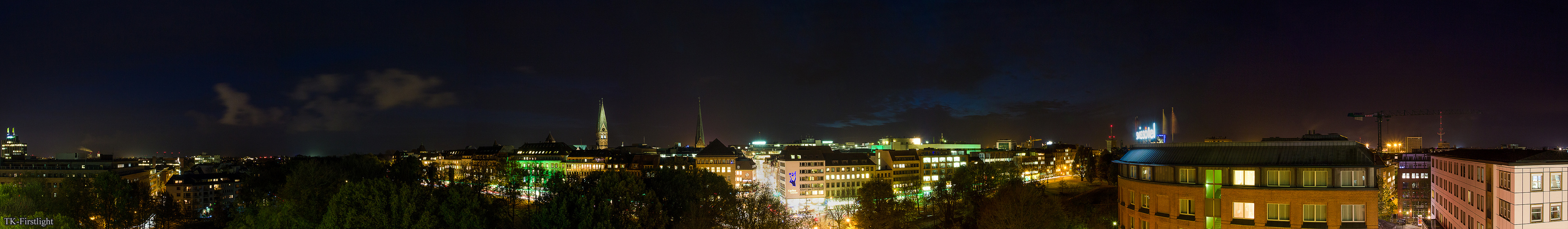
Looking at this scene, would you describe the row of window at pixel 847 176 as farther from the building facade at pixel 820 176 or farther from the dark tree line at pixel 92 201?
the dark tree line at pixel 92 201

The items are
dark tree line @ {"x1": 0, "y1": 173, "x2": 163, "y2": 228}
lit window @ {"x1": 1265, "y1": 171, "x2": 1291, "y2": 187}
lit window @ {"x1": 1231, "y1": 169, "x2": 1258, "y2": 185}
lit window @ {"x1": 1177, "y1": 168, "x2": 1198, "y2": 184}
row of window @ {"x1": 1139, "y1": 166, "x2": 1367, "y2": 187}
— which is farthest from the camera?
dark tree line @ {"x1": 0, "y1": 173, "x2": 163, "y2": 228}

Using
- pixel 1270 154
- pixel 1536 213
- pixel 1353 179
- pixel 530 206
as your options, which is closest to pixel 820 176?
pixel 530 206

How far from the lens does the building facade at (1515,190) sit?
36.0 meters

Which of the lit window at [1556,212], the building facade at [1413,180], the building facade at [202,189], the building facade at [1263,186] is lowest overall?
the building facade at [202,189]

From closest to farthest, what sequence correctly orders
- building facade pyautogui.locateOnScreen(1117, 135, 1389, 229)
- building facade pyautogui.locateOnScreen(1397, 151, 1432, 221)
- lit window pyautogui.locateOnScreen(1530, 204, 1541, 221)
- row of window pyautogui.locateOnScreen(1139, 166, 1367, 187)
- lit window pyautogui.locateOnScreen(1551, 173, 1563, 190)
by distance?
row of window pyautogui.locateOnScreen(1139, 166, 1367, 187), building facade pyautogui.locateOnScreen(1117, 135, 1389, 229), lit window pyautogui.locateOnScreen(1530, 204, 1541, 221), lit window pyautogui.locateOnScreen(1551, 173, 1563, 190), building facade pyautogui.locateOnScreen(1397, 151, 1432, 221)

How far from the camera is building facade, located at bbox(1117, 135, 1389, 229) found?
116 ft

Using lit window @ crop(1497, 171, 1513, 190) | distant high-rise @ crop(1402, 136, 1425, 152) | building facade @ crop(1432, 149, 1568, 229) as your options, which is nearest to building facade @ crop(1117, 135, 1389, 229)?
lit window @ crop(1497, 171, 1513, 190)

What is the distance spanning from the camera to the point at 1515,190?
35.7 m

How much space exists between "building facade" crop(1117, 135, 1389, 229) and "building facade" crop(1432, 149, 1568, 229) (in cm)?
558

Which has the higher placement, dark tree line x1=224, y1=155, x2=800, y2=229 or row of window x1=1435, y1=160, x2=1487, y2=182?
row of window x1=1435, y1=160, x2=1487, y2=182

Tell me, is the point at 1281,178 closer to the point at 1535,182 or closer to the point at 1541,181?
the point at 1535,182

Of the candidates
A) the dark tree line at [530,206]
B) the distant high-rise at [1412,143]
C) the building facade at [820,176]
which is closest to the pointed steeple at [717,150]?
the building facade at [820,176]

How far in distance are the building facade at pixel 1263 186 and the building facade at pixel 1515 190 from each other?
5.58 m

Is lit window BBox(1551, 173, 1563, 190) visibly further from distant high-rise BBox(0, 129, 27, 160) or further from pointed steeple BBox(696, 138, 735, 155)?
distant high-rise BBox(0, 129, 27, 160)
